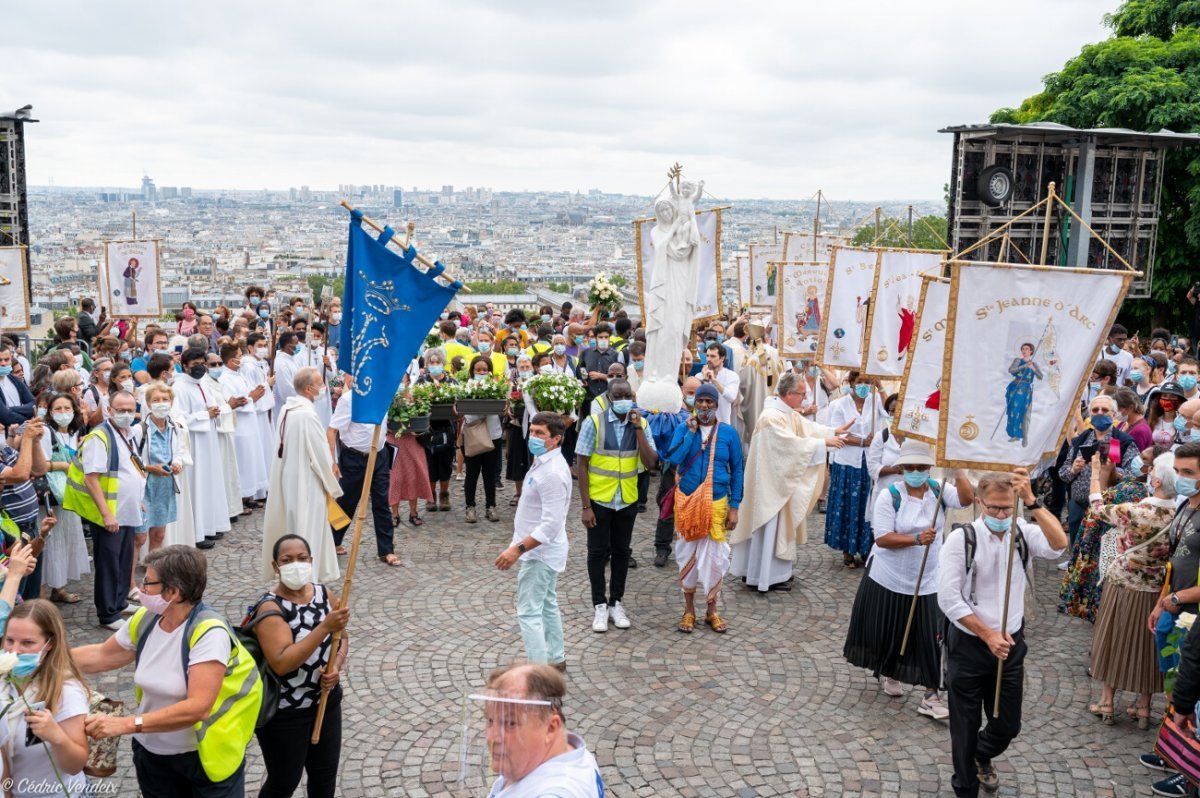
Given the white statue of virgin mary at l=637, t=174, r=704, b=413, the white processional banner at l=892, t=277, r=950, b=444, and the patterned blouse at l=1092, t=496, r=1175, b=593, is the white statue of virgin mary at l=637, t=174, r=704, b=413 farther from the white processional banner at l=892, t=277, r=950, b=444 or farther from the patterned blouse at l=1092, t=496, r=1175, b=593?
the patterned blouse at l=1092, t=496, r=1175, b=593

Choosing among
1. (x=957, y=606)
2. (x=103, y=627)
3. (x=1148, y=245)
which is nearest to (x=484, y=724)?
(x=957, y=606)

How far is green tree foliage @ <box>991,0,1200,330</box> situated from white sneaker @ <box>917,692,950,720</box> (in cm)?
1885

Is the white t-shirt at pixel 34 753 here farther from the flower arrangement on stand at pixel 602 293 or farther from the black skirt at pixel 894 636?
the flower arrangement on stand at pixel 602 293

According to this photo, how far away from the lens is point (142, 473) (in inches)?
324

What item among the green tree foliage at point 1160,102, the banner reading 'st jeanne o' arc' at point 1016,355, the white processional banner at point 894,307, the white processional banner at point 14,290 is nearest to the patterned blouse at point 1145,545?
the banner reading 'st jeanne o' arc' at point 1016,355

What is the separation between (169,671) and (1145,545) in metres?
5.93

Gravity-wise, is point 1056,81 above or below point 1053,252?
above

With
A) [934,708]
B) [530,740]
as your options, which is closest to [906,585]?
[934,708]

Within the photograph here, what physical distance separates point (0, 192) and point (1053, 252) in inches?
703

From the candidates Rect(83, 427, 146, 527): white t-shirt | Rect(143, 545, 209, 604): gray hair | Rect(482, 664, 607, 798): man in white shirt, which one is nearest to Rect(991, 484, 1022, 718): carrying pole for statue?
Rect(482, 664, 607, 798): man in white shirt

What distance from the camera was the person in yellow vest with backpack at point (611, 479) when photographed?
26.3 ft

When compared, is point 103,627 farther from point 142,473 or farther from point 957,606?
point 957,606

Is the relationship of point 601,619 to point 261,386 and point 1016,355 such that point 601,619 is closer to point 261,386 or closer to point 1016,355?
point 1016,355

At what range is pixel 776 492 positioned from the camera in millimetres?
9164
